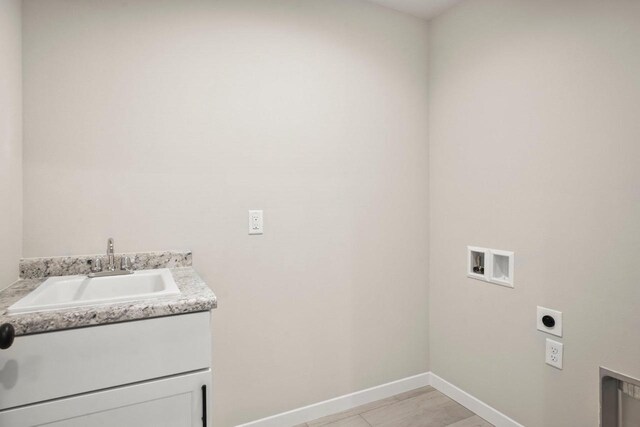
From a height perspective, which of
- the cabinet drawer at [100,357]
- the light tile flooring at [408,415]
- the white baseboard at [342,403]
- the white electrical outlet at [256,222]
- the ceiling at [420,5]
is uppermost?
the ceiling at [420,5]

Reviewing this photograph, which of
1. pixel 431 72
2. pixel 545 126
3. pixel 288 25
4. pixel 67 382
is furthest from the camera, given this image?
pixel 431 72

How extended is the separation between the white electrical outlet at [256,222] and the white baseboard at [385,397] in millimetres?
1007

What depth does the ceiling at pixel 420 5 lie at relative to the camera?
2145mm

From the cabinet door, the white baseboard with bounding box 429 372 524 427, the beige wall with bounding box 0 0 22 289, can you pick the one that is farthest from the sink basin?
the white baseboard with bounding box 429 372 524 427

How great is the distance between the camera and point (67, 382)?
3.41ft

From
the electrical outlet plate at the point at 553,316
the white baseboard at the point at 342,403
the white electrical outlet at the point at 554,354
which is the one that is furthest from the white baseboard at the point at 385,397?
the electrical outlet plate at the point at 553,316

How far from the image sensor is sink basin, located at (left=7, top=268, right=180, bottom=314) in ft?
3.95

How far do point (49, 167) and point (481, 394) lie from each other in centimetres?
245

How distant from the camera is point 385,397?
2.25 metres

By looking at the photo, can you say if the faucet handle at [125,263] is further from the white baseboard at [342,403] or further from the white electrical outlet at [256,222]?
the white baseboard at [342,403]

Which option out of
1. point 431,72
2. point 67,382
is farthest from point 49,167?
point 431,72

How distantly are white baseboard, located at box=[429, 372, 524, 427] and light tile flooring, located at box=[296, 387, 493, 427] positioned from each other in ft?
0.09

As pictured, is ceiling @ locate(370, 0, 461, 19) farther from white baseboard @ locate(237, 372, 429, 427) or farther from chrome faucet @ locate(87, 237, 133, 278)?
white baseboard @ locate(237, 372, 429, 427)

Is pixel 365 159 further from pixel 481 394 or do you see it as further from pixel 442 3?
pixel 481 394
